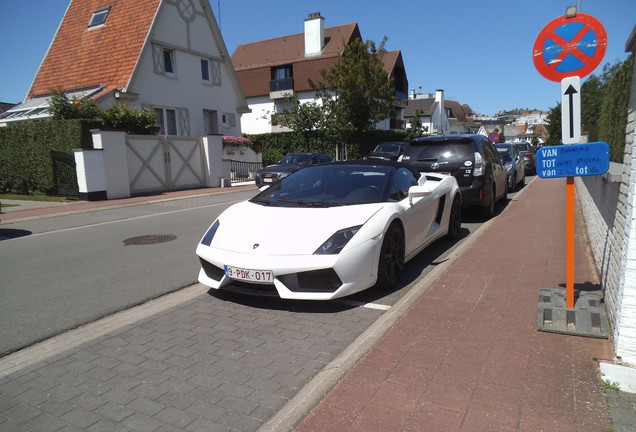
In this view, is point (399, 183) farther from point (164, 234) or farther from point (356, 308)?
point (164, 234)

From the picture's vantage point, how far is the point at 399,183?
571 centimetres

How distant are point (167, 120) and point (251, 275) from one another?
2215 cm

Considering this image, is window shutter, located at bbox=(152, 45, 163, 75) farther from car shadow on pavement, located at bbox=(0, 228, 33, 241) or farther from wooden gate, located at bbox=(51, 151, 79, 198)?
car shadow on pavement, located at bbox=(0, 228, 33, 241)

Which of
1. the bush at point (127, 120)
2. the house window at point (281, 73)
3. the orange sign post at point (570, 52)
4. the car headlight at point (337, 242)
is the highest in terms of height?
the house window at point (281, 73)

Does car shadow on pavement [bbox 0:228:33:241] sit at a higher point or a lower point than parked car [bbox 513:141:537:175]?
lower

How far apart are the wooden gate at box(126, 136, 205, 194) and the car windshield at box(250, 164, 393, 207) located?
12642 mm

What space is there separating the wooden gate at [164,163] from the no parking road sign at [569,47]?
15.6 meters

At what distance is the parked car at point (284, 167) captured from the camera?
58.3ft

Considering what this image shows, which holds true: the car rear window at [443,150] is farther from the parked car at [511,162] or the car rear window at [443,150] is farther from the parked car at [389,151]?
the parked car at [389,151]

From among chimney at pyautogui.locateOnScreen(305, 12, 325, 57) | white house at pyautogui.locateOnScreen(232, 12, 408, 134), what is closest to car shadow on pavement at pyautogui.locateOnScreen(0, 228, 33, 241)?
white house at pyautogui.locateOnScreen(232, 12, 408, 134)

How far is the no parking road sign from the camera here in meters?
3.63

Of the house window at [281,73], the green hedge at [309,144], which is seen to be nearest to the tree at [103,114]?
the green hedge at [309,144]

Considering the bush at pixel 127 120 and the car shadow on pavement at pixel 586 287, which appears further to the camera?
the bush at pixel 127 120

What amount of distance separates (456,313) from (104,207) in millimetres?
12442
